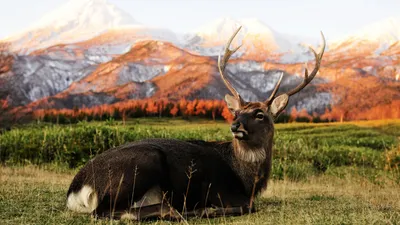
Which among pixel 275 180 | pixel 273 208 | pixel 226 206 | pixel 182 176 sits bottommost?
pixel 275 180

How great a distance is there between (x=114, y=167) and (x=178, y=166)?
0.75m

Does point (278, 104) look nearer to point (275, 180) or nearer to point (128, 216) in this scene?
point (128, 216)

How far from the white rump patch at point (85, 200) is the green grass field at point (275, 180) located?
16 cm

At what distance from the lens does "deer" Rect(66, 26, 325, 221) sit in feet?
19.3

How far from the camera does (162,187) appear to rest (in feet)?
20.0

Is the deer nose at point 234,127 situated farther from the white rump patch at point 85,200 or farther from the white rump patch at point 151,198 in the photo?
the white rump patch at point 85,200

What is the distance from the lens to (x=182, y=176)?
20.6ft

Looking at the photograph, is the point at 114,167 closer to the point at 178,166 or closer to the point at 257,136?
the point at 178,166

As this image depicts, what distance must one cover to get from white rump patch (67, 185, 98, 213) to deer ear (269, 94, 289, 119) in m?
2.74

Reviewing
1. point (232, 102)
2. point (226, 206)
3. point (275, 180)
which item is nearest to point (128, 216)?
point (226, 206)

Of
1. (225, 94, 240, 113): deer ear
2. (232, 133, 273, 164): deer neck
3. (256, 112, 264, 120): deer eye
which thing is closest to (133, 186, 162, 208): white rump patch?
(232, 133, 273, 164): deer neck

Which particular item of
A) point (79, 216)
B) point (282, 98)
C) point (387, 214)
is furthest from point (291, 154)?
point (79, 216)

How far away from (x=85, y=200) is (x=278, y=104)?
2945 millimetres

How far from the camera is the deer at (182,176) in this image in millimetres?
5879
